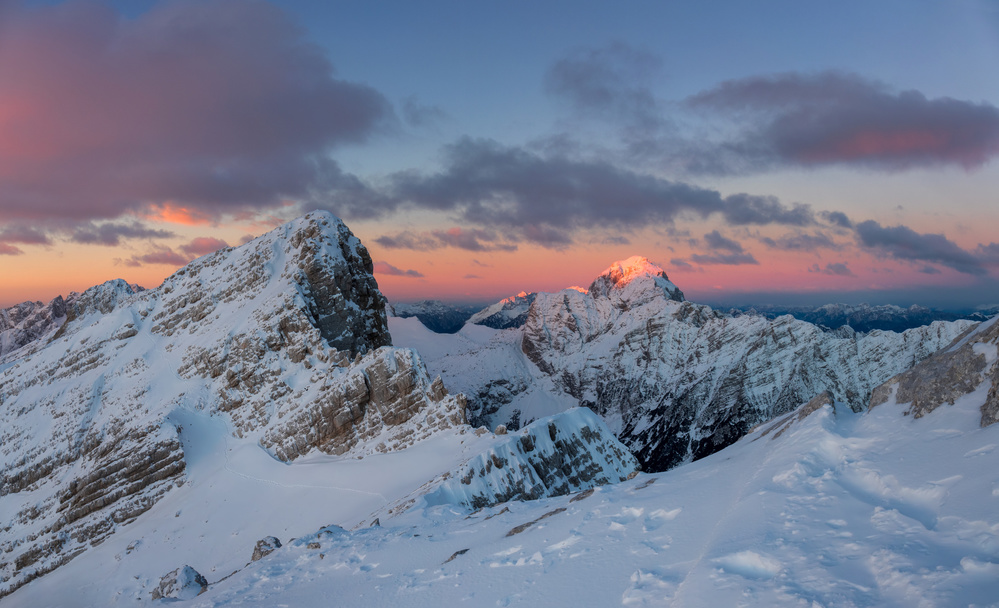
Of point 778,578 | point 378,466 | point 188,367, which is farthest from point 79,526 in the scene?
point 778,578

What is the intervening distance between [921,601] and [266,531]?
62.7m

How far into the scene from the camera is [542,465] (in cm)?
5319

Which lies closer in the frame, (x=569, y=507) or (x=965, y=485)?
(x=965, y=485)

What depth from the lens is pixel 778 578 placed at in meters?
10.1

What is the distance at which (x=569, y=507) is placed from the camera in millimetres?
20234

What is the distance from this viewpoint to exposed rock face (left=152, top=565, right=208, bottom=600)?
80.1ft

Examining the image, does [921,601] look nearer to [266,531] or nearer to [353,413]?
[266,531]

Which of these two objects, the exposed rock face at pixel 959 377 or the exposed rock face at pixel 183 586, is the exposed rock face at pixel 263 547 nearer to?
the exposed rock face at pixel 183 586

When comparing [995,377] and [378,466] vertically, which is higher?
[995,377]

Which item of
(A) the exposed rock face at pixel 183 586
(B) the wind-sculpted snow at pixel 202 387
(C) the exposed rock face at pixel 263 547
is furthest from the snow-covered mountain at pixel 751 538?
(B) the wind-sculpted snow at pixel 202 387

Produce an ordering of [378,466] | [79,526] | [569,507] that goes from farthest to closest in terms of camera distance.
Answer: [79,526] → [378,466] → [569,507]

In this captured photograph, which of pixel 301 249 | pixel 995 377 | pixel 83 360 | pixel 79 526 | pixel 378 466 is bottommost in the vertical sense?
pixel 79 526

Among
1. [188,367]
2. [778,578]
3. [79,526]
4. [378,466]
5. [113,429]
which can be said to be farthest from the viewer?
[188,367]

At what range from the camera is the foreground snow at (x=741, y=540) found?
9.70m
